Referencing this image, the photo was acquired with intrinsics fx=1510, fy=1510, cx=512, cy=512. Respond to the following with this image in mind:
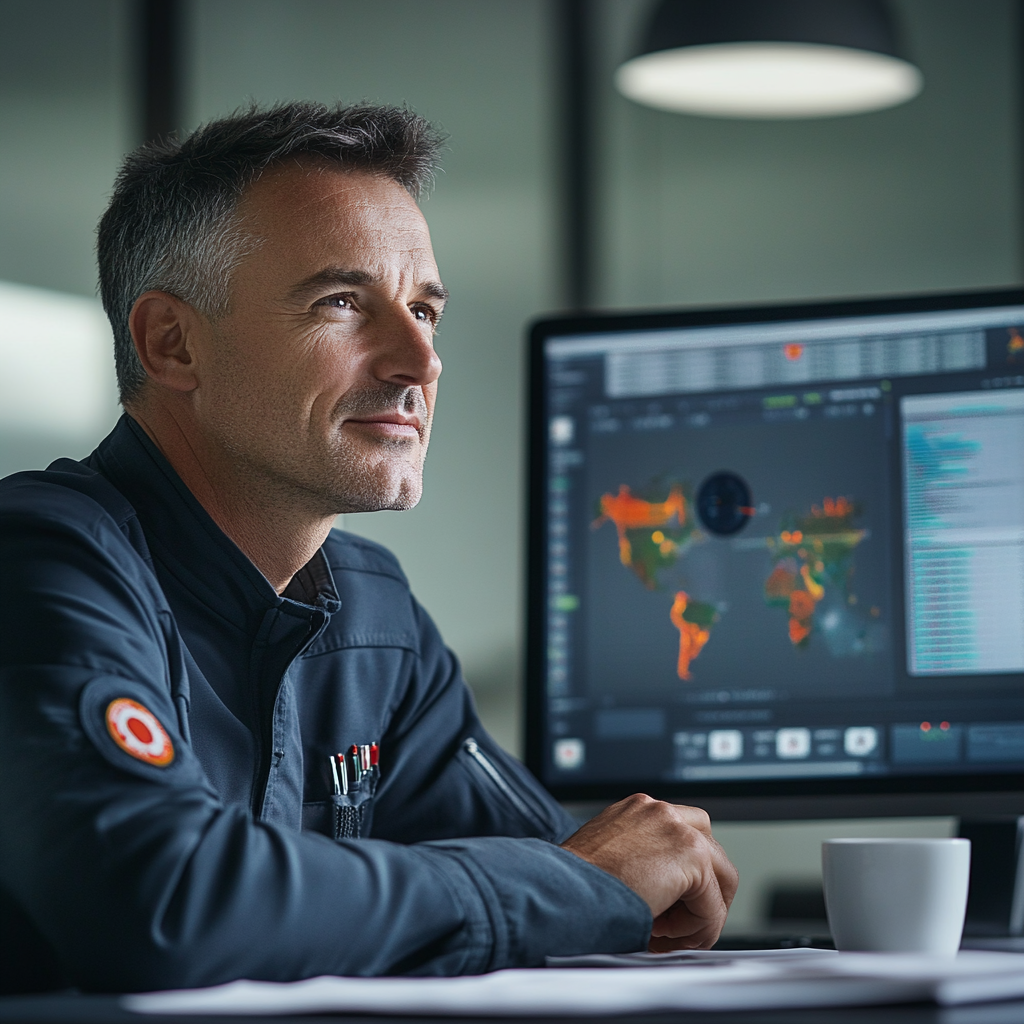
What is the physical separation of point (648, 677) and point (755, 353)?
339 millimetres

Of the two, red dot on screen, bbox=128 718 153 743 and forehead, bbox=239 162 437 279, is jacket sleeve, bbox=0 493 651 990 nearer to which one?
red dot on screen, bbox=128 718 153 743

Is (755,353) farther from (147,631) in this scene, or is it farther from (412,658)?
(147,631)

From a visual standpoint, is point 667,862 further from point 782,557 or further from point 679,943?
point 782,557

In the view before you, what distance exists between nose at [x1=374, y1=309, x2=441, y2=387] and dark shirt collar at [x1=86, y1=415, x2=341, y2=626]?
195 mm

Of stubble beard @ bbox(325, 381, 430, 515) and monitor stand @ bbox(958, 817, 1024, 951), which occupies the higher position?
stubble beard @ bbox(325, 381, 430, 515)

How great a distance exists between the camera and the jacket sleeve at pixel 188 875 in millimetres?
777

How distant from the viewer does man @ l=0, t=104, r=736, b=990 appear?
0.80 metres

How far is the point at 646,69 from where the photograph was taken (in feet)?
10.2

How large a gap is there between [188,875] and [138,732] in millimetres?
111

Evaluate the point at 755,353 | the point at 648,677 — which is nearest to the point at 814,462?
the point at 755,353

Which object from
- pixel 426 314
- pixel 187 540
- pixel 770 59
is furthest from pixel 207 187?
pixel 770 59

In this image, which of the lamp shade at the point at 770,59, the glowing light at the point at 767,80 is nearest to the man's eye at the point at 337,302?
the lamp shade at the point at 770,59

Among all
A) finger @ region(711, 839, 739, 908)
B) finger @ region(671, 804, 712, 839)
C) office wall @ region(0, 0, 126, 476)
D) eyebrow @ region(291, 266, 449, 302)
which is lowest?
finger @ region(711, 839, 739, 908)

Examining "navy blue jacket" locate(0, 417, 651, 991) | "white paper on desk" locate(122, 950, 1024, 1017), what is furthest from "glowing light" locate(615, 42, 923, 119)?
"white paper on desk" locate(122, 950, 1024, 1017)
